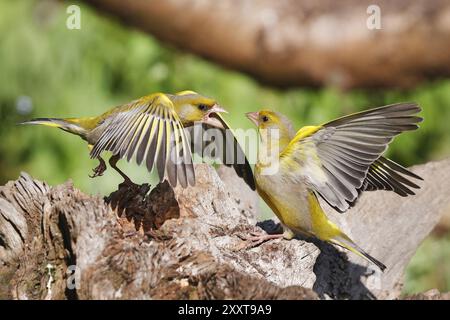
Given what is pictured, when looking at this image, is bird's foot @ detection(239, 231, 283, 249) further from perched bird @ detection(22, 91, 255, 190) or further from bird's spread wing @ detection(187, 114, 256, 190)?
bird's spread wing @ detection(187, 114, 256, 190)

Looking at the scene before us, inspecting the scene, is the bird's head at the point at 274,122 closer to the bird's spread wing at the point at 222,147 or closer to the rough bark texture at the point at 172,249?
the bird's spread wing at the point at 222,147

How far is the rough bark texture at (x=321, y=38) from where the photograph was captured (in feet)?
26.8

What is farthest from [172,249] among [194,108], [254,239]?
[194,108]

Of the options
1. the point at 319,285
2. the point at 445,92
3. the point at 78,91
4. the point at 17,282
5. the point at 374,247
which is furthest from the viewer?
the point at 445,92

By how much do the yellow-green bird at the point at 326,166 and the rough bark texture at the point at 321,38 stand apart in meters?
3.60

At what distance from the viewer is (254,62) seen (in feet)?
26.8

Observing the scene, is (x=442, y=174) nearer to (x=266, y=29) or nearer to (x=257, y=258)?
(x=257, y=258)

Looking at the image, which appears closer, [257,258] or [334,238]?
[257,258]

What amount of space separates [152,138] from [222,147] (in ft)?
2.90

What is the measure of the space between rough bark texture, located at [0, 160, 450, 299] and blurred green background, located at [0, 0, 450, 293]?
2.29 m

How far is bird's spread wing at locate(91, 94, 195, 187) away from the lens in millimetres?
3879

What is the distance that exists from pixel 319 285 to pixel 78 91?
365 cm
